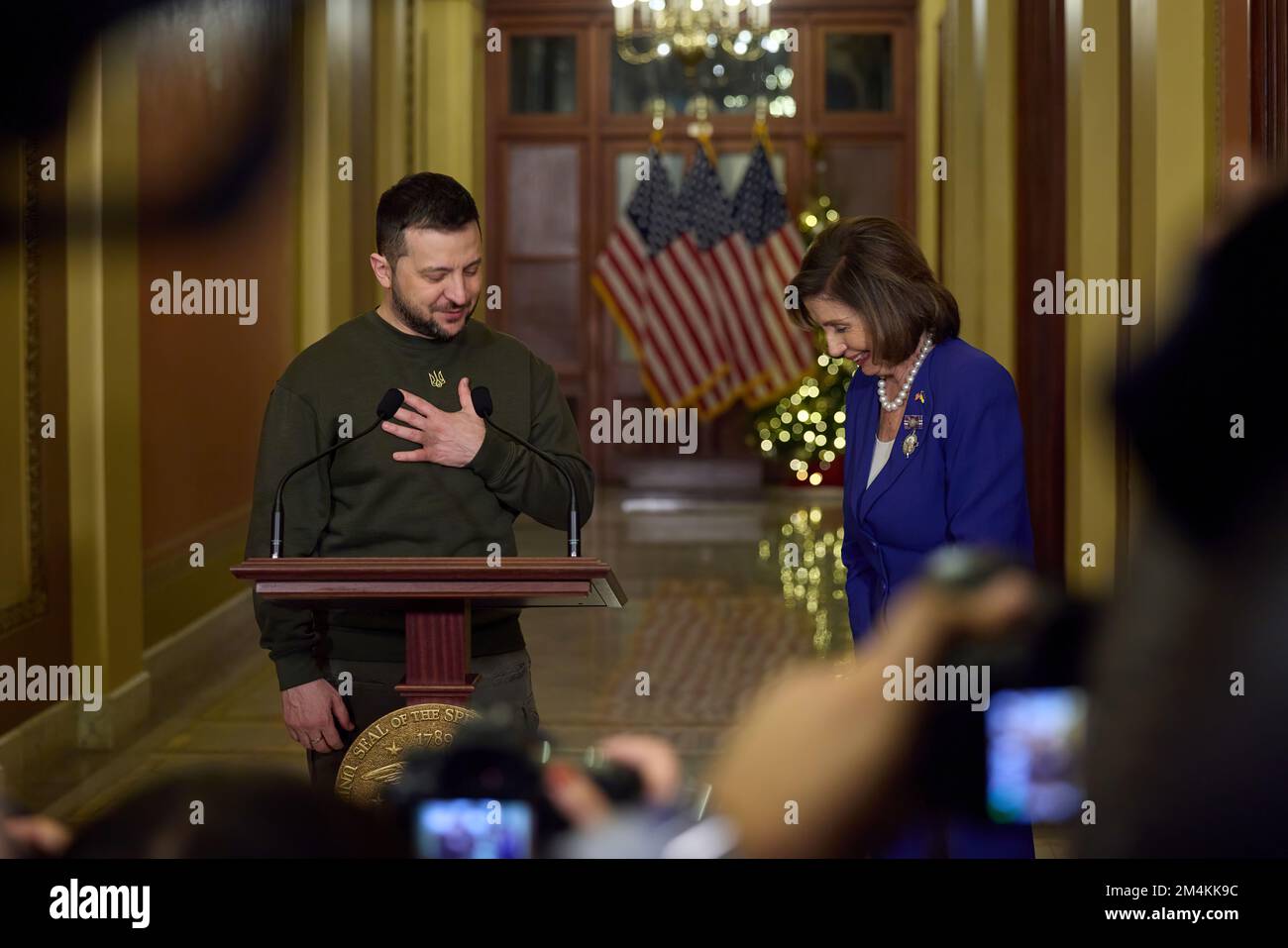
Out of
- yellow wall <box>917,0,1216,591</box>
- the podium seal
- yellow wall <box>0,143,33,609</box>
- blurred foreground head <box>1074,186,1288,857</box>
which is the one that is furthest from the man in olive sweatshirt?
yellow wall <box>0,143,33,609</box>

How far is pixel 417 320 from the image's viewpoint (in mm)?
2465

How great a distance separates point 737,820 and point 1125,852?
187 millimetres

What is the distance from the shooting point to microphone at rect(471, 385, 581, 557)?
226 cm

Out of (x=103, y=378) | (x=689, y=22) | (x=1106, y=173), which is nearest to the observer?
(x=103, y=378)

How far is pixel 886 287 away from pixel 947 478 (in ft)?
1.08

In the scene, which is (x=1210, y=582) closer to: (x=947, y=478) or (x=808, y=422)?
(x=947, y=478)

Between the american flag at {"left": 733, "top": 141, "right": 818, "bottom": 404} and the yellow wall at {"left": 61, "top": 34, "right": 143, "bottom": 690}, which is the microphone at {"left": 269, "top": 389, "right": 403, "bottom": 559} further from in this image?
the american flag at {"left": 733, "top": 141, "right": 818, "bottom": 404}

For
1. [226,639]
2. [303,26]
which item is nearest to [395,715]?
[226,639]

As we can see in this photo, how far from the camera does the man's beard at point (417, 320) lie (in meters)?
2.46

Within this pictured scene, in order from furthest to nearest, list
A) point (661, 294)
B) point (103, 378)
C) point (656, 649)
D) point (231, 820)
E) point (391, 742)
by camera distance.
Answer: point (661, 294) → point (656, 649) → point (103, 378) → point (391, 742) → point (231, 820)

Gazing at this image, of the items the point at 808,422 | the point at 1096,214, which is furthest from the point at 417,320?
the point at 808,422

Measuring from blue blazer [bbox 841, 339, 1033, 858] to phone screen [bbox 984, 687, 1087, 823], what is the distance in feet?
4.77

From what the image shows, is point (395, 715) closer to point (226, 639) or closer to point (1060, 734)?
point (1060, 734)

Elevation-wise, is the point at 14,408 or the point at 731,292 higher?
the point at 731,292
